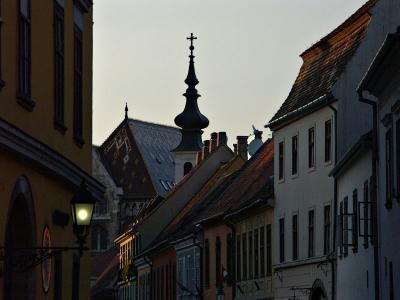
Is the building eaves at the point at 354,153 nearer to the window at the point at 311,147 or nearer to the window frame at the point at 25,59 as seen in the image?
the window at the point at 311,147

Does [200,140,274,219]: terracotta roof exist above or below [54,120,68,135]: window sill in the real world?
above

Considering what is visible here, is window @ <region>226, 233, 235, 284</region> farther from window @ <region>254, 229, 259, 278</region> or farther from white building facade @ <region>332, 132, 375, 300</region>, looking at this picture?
white building facade @ <region>332, 132, 375, 300</region>

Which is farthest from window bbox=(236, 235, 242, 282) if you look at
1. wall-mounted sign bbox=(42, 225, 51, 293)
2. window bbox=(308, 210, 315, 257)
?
wall-mounted sign bbox=(42, 225, 51, 293)

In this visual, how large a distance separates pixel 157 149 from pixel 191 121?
34.4m

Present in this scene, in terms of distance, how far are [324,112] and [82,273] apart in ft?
61.0

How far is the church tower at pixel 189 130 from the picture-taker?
12081 cm

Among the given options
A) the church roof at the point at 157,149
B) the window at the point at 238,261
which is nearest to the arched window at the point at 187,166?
the church roof at the point at 157,149

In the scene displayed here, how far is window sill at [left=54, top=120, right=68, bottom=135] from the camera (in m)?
22.6

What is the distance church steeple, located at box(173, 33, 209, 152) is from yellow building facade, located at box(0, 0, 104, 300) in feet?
306

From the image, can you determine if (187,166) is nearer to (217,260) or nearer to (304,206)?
(217,260)

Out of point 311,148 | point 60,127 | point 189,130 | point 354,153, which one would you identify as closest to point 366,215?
point 354,153

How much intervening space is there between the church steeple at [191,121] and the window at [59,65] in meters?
95.3

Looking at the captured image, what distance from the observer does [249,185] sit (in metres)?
59.2

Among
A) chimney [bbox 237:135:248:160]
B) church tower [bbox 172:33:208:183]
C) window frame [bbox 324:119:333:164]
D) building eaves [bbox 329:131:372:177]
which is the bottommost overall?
building eaves [bbox 329:131:372:177]
